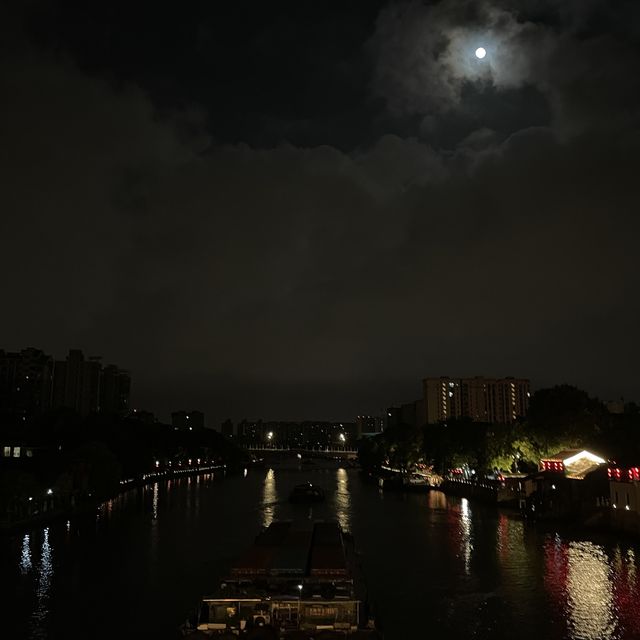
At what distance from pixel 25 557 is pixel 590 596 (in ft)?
81.8

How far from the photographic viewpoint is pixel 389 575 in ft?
90.6

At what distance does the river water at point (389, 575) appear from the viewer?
20.4 metres

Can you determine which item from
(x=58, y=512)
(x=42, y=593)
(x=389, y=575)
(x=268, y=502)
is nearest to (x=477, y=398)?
(x=268, y=502)

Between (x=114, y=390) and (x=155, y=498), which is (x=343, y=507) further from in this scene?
(x=114, y=390)

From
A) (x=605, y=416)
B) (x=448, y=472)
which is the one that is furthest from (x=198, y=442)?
(x=605, y=416)

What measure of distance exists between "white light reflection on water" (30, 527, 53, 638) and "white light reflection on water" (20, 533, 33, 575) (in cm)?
49

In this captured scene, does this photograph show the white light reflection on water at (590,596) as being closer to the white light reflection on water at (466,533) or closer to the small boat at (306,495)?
the white light reflection on water at (466,533)

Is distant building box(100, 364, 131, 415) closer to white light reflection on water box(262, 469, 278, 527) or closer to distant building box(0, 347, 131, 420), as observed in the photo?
distant building box(0, 347, 131, 420)

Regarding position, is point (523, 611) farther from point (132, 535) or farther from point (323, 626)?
point (132, 535)

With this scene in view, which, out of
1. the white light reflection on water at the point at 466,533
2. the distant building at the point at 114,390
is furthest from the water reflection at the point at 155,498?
the distant building at the point at 114,390

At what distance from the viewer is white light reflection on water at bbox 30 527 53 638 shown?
19922 mm

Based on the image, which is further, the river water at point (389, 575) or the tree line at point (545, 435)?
the tree line at point (545, 435)

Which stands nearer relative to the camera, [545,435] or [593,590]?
[593,590]

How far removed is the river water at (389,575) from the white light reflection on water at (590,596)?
0.05 meters
